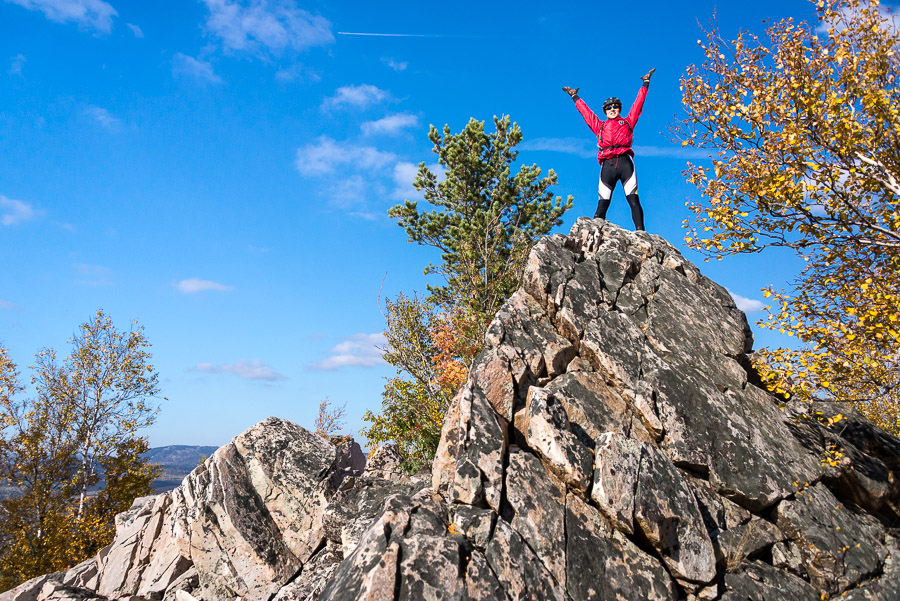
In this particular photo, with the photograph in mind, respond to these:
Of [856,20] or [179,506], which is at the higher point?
[856,20]

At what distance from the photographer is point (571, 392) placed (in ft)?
37.9

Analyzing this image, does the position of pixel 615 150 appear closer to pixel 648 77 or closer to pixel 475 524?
pixel 648 77

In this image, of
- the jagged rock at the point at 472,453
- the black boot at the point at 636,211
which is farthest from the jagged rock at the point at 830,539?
the black boot at the point at 636,211

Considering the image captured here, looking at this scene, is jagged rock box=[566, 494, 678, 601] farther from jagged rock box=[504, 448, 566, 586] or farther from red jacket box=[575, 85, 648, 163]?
red jacket box=[575, 85, 648, 163]

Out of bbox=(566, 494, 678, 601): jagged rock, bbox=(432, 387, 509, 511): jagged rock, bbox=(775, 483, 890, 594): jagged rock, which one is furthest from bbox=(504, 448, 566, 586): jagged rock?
bbox=(775, 483, 890, 594): jagged rock

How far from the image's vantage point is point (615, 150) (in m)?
17.8

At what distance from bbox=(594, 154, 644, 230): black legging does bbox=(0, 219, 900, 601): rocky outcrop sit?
4.63 ft

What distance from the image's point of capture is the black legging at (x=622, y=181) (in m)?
17.5

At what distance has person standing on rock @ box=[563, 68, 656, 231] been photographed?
1756 cm

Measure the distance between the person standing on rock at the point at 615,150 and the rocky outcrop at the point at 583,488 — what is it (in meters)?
1.58

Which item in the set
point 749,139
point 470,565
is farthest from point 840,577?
point 749,139

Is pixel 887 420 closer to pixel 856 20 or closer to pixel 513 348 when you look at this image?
pixel 856 20

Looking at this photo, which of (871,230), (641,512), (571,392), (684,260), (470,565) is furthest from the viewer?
(684,260)

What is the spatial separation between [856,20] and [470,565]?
16434mm
